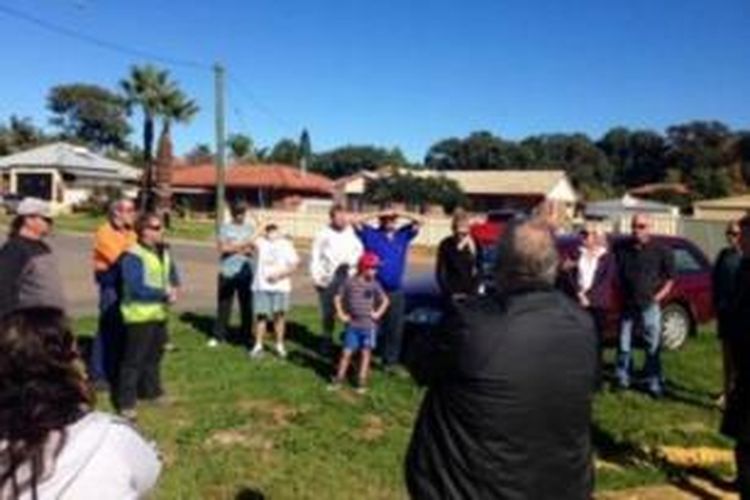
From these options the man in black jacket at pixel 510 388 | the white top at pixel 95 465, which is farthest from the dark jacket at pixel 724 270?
the white top at pixel 95 465

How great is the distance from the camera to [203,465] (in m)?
8.87

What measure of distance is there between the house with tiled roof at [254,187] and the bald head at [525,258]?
2601 inches

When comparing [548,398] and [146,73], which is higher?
[146,73]

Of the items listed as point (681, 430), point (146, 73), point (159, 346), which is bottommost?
point (681, 430)

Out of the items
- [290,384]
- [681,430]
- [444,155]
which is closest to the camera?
[681,430]

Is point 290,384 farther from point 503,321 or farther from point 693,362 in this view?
point 503,321

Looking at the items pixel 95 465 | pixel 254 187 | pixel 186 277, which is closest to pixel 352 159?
pixel 254 187

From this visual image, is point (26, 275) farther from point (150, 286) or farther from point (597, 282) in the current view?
point (597, 282)

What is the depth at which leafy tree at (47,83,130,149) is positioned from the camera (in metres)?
130

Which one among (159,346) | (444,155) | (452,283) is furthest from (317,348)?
(444,155)

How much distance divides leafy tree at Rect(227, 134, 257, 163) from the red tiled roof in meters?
19.2

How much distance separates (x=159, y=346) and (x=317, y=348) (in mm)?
3832

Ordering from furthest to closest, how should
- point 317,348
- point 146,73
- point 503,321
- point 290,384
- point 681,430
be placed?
point 146,73 → point 317,348 → point 290,384 → point 681,430 → point 503,321

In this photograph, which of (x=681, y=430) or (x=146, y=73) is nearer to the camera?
(x=681, y=430)
